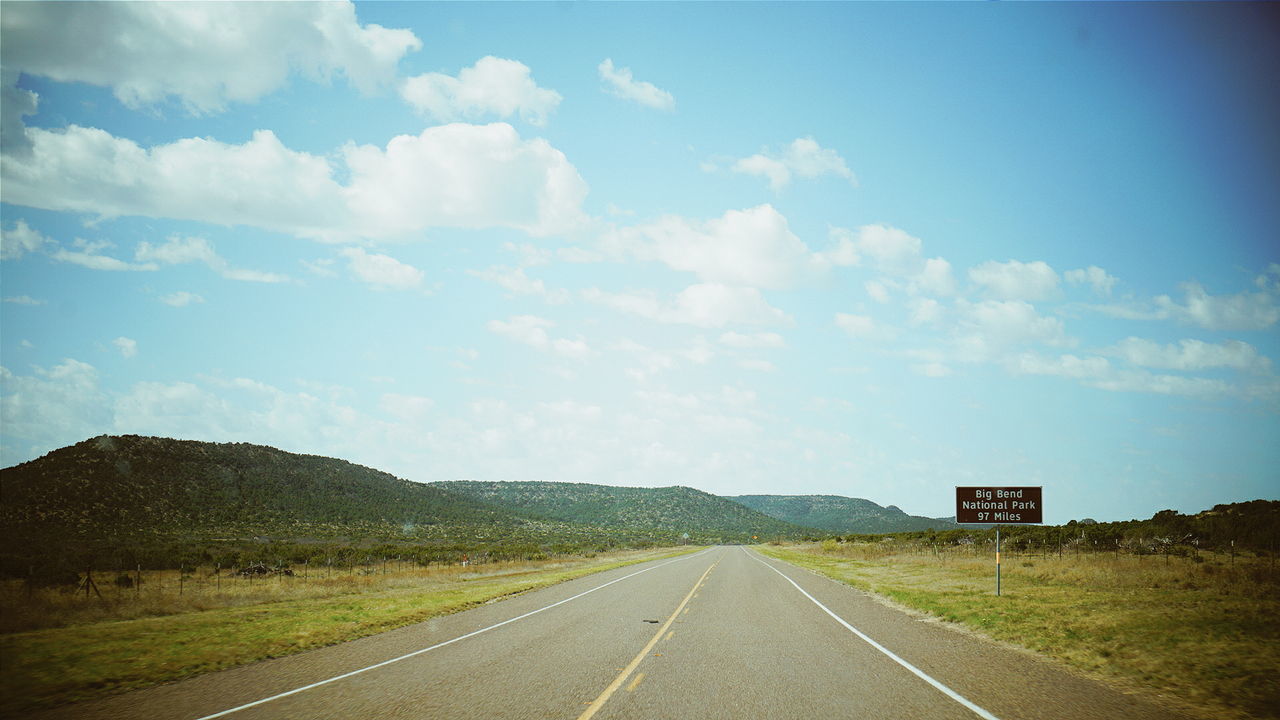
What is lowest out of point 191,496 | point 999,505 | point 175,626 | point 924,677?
point 191,496

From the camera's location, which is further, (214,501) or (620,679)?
(214,501)

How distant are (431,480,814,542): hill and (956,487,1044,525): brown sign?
13353cm

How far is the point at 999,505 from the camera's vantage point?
22766 mm

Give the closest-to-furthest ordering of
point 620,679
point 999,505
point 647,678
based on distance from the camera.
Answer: point 620,679 < point 647,678 < point 999,505

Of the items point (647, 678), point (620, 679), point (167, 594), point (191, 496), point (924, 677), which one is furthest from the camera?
point (191, 496)

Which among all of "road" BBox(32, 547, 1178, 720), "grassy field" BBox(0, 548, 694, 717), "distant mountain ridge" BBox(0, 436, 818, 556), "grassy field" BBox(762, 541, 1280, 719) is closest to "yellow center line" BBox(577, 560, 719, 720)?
"road" BBox(32, 547, 1178, 720)

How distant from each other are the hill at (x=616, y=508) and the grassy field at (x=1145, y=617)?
421 feet

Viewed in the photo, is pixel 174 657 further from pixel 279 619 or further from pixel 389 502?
pixel 389 502

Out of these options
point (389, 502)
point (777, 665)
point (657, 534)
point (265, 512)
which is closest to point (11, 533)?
point (265, 512)

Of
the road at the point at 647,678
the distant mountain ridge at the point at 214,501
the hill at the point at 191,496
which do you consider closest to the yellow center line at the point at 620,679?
the road at the point at 647,678

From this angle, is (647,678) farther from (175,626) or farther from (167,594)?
(167,594)

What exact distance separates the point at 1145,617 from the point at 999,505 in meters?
7.54

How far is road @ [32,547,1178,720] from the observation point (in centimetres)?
779

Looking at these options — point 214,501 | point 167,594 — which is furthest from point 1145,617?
point 214,501
